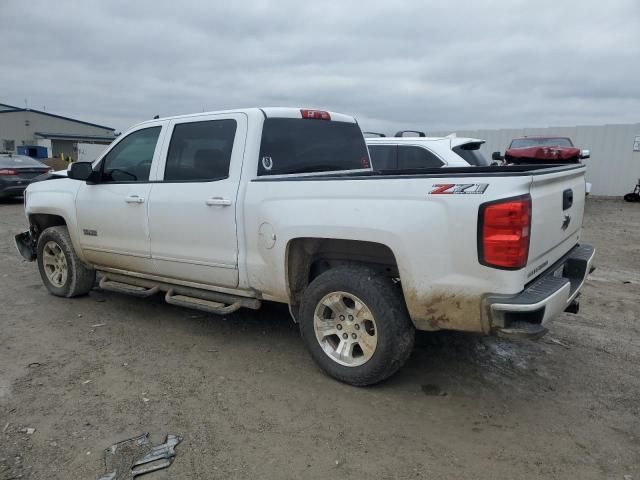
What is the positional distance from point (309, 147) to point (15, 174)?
13982 mm

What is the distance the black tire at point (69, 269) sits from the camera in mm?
5546

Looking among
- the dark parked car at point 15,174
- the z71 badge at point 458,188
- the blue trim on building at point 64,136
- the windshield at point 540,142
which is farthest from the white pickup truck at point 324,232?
the blue trim on building at point 64,136

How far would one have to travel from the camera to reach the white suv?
292 inches

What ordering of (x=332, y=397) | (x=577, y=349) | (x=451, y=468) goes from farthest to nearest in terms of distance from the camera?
(x=577, y=349) → (x=332, y=397) → (x=451, y=468)

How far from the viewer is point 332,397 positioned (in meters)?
3.53

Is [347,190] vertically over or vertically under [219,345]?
over

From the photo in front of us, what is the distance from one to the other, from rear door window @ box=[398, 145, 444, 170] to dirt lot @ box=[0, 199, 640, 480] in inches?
122

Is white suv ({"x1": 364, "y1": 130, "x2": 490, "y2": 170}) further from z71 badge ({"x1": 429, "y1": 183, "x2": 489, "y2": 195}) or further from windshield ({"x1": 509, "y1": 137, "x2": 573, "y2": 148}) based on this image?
windshield ({"x1": 509, "y1": 137, "x2": 573, "y2": 148})

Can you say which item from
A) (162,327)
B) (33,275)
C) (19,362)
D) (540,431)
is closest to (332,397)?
(540,431)

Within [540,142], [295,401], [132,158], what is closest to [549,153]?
[540,142]

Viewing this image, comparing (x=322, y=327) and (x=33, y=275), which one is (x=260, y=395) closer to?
(x=322, y=327)

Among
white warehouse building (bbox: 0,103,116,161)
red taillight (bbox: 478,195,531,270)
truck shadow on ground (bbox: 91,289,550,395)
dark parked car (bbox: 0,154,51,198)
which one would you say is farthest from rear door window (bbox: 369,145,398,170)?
white warehouse building (bbox: 0,103,116,161)

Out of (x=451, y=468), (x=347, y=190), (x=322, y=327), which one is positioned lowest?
(x=451, y=468)

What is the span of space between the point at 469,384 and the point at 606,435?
93 centimetres
